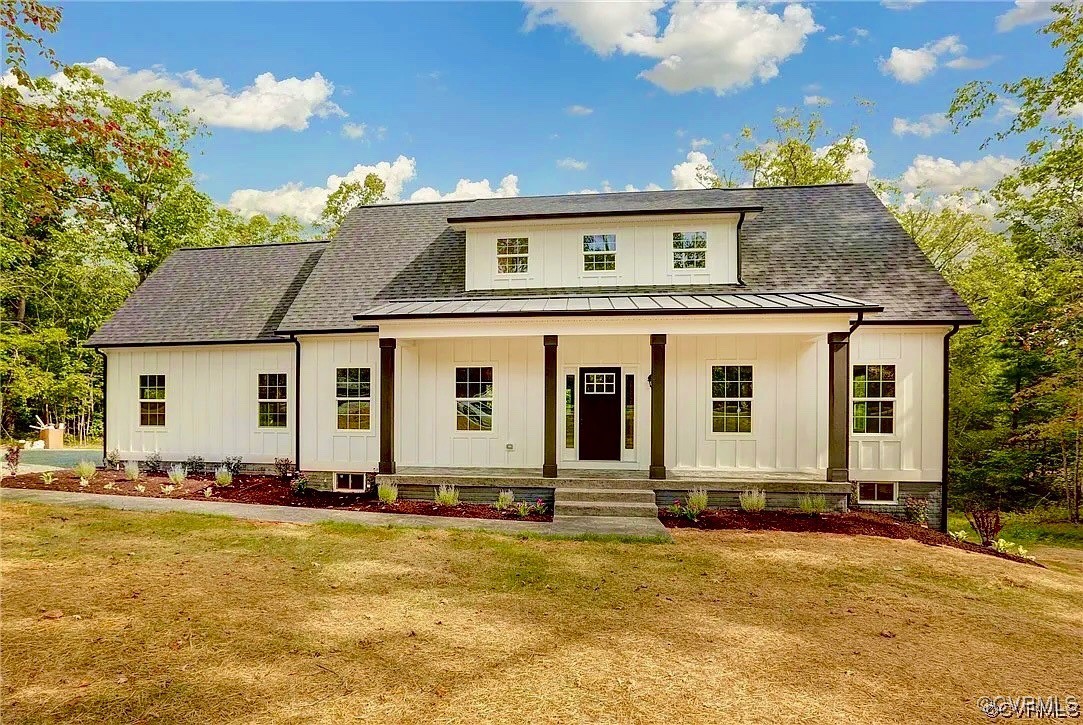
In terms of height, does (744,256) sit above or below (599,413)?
above

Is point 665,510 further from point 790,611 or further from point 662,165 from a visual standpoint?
point 662,165

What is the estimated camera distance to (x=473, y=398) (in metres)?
11.0

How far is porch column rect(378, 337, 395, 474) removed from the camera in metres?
10.5

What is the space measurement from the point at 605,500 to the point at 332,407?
6.51 m

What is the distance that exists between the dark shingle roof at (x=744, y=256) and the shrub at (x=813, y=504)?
3.99 metres

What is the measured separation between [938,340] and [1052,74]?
8616mm

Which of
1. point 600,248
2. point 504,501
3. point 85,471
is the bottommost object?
point 504,501

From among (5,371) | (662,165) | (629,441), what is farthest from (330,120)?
(629,441)

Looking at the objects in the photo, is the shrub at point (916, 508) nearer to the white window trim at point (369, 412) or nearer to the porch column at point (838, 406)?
the porch column at point (838, 406)

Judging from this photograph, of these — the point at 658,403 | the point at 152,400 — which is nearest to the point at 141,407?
the point at 152,400

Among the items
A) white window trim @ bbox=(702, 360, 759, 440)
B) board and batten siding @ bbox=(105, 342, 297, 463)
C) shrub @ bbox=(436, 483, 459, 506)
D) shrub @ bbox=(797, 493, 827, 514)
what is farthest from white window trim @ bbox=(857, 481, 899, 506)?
board and batten siding @ bbox=(105, 342, 297, 463)

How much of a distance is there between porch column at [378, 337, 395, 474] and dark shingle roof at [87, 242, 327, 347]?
3.96 meters

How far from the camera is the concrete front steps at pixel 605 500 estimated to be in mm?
9047

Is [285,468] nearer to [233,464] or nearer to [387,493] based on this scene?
[233,464]
